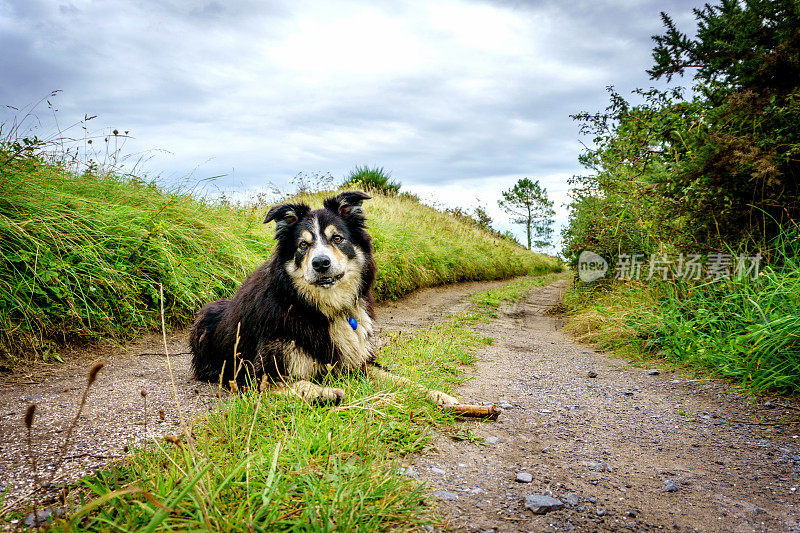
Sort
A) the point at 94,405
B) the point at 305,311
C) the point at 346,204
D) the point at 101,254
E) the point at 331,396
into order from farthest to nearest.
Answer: the point at 101,254 < the point at 346,204 < the point at 305,311 < the point at 94,405 < the point at 331,396

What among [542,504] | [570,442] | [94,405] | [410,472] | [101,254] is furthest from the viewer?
[101,254]

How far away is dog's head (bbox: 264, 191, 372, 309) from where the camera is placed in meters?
3.25

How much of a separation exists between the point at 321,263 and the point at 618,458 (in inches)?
87.9

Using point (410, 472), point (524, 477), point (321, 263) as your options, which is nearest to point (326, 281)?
point (321, 263)

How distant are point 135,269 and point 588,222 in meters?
7.21

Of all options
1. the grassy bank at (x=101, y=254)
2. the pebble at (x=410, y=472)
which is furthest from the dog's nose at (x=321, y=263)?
the grassy bank at (x=101, y=254)

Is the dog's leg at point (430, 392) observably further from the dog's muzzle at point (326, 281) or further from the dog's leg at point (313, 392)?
the dog's muzzle at point (326, 281)

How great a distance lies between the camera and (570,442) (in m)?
2.70

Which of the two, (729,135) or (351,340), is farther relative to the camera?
(729,135)

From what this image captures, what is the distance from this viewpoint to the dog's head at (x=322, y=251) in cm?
325

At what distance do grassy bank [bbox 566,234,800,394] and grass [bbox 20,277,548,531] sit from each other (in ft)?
9.26

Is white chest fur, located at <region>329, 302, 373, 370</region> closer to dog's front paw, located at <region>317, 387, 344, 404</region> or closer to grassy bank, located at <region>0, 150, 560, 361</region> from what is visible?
dog's front paw, located at <region>317, 387, 344, 404</region>

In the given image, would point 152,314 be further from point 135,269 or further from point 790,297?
point 790,297

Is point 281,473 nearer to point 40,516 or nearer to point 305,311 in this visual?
point 40,516
